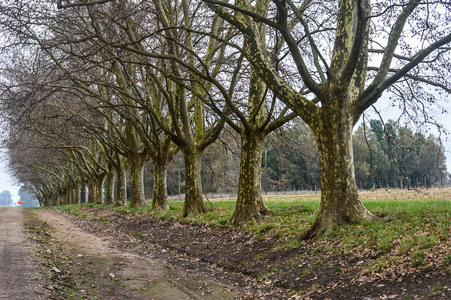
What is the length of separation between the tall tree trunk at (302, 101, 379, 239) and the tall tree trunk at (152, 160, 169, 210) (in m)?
11.0

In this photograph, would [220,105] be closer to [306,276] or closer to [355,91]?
[355,91]

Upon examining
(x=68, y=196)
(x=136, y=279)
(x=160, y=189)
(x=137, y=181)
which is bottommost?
(x=136, y=279)

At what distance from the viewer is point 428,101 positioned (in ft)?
34.1

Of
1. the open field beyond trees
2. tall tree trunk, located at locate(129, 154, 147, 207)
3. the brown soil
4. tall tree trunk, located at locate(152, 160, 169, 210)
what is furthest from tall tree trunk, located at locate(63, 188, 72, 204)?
the brown soil

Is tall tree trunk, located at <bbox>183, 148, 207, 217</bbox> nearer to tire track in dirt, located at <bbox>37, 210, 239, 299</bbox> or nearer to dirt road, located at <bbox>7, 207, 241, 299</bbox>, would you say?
tire track in dirt, located at <bbox>37, 210, 239, 299</bbox>

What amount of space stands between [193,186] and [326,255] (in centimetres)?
848

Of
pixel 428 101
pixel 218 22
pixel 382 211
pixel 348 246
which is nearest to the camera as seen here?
pixel 348 246

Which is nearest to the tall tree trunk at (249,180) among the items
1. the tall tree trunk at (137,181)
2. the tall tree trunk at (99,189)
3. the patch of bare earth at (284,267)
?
the patch of bare earth at (284,267)

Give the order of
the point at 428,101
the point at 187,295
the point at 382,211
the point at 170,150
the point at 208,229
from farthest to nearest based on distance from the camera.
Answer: the point at 170,150 → the point at 208,229 → the point at 428,101 → the point at 382,211 → the point at 187,295

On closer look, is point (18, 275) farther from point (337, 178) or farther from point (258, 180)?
point (258, 180)

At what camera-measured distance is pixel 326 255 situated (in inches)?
280

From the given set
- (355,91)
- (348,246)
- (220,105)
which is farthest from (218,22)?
(348,246)

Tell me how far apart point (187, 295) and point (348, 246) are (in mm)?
3191

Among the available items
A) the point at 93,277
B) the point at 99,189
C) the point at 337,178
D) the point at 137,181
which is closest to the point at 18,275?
the point at 93,277
